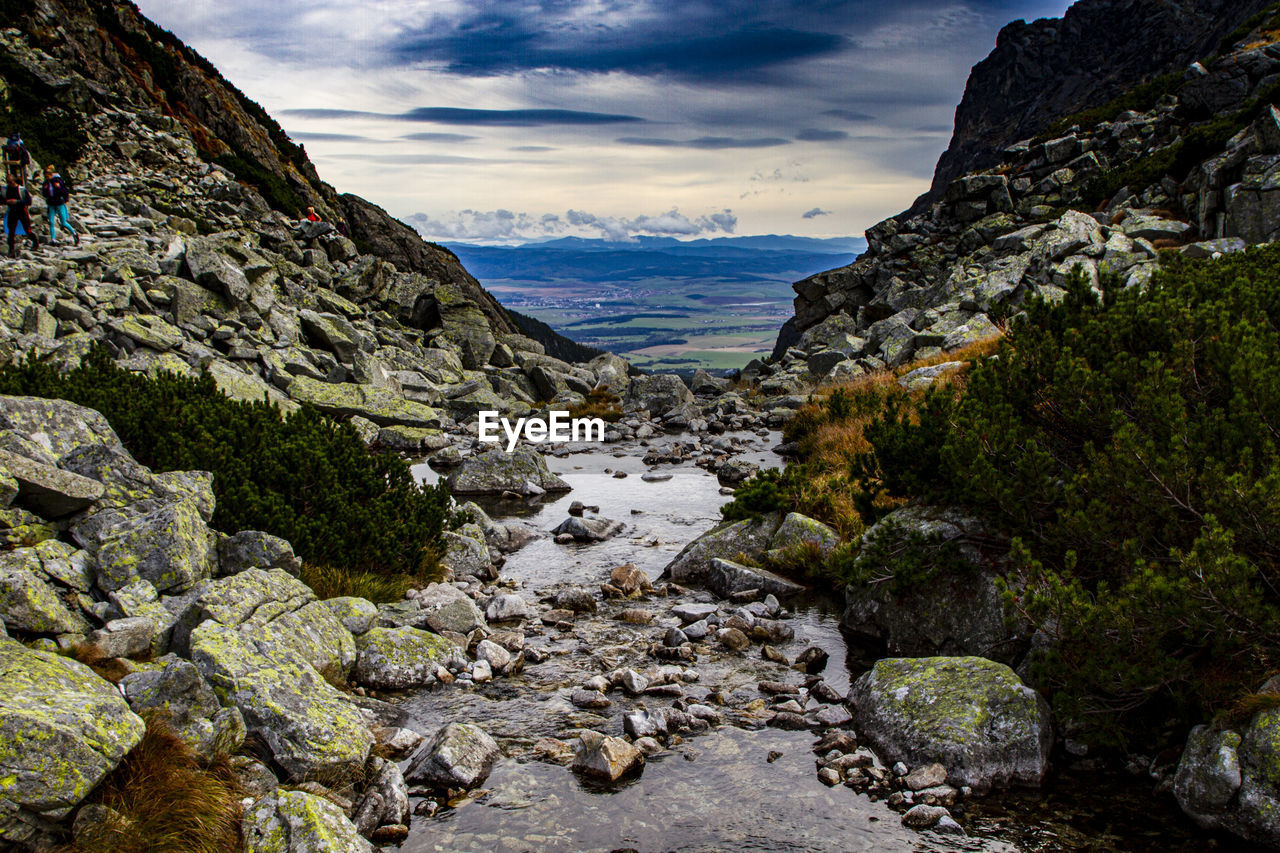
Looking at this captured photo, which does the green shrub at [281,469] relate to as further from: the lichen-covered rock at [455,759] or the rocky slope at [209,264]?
the rocky slope at [209,264]

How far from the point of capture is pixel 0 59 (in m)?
40.7

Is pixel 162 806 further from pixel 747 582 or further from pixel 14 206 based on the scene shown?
pixel 14 206

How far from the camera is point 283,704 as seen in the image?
24.6 feet

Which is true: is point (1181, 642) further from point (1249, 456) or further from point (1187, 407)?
point (1187, 407)

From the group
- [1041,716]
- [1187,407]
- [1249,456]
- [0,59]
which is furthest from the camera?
[0,59]

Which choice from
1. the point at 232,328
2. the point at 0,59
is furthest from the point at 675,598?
the point at 0,59

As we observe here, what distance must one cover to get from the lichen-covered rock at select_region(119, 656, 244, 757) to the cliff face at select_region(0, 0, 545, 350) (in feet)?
131

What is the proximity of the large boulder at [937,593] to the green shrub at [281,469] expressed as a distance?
7.59m

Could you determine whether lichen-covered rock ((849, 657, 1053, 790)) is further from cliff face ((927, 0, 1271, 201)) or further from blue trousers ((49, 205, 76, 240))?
cliff face ((927, 0, 1271, 201))

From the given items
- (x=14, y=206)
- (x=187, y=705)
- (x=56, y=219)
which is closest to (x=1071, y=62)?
(x=56, y=219)

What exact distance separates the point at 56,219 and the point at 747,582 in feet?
102

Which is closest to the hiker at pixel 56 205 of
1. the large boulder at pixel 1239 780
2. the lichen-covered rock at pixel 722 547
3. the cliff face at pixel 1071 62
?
the lichen-covered rock at pixel 722 547

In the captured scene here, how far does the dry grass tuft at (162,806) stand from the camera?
18.7 feet

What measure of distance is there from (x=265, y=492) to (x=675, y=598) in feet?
22.3
